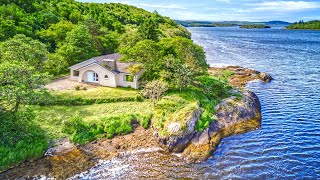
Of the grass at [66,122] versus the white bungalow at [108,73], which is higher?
the white bungalow at [108,73]

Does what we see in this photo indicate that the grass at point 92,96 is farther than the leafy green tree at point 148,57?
No

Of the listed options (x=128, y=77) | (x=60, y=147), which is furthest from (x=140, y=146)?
(x=128, y=77)

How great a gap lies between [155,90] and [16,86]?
16.7 m

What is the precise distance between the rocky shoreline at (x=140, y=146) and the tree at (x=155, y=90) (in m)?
5.97

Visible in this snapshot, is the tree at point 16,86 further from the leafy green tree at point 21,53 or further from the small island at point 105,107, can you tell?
the leafy green tree at point 21,53

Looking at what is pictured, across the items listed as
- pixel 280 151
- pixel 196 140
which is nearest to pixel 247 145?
pixel 280 151

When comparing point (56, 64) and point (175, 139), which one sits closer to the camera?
point (175, 139)

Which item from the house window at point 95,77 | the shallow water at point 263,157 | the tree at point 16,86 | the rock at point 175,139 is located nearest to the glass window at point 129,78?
the house window at point 95,77

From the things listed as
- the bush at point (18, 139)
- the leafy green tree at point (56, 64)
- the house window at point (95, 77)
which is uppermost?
the leafy green tree at point (56, 64)

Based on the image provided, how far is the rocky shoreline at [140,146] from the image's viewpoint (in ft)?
84.3

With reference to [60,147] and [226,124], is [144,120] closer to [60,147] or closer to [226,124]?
[60,147]

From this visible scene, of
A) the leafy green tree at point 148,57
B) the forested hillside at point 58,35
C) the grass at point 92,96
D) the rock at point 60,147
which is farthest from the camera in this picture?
the forested hillside at point 58,35

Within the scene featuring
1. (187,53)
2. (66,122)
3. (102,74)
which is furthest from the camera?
(187,53)

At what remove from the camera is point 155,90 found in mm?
37938
